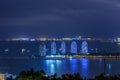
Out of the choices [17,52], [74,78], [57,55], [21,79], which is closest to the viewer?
[21,79]

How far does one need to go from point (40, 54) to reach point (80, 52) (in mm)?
7550

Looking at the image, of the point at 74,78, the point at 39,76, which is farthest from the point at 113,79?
the point at 39,76

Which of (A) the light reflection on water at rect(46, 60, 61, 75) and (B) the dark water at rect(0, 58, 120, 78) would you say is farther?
(B) the dark water at rect(0, 58, 120, 78)

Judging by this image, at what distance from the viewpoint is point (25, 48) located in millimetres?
89000

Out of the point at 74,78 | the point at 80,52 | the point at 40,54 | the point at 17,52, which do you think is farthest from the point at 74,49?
the point at 74,78

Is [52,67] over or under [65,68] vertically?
over

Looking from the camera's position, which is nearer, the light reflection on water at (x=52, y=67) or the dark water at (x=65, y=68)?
the light reflection on water at (x=52, y=67)

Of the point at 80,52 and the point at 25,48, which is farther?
the point at 25,48

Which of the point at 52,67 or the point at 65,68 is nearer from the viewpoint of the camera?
the point at 65,68

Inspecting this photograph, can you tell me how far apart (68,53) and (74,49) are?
1.96 metres

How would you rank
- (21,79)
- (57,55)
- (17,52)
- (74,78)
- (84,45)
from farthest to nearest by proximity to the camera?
(17,52) → (84,45) → (57,55) → (74,78) → (21,79)

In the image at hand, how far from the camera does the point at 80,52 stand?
77188 millimetres

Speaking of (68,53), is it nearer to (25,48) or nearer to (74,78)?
(25,48)

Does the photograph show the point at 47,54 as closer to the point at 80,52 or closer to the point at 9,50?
the point at 80,52
